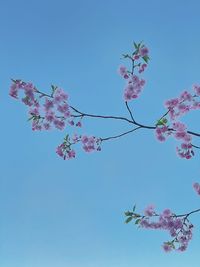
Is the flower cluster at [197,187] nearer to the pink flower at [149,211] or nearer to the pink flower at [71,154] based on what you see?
the pink flower at [149,211]

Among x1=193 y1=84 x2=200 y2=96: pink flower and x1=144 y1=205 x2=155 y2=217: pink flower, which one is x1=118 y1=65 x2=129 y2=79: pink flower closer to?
x1=193 y1=84 x2=200 y2=96: pink flower

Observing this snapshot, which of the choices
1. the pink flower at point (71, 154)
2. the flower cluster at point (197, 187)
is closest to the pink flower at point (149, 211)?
the flower cluster at point (197, 187)

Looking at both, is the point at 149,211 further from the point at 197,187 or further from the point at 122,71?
the point at 122,71

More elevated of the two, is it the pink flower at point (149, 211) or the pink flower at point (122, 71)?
the pink flower at point (122, 71)

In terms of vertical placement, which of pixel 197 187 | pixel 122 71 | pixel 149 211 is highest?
pixel 122 71

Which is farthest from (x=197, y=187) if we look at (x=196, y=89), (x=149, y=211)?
(x=196, y=89)

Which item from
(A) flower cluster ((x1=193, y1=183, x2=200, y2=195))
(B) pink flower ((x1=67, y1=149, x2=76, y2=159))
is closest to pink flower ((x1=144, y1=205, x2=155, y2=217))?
(A) flower cluster ((x1=193, y1=183, x2=200, y2=195))

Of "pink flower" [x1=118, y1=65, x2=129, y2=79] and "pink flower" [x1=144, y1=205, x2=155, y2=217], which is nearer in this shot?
"pink flower" [x1=144, y1=205, x2=155, y2=217]

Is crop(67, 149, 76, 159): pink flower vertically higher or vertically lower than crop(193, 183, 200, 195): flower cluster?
higher

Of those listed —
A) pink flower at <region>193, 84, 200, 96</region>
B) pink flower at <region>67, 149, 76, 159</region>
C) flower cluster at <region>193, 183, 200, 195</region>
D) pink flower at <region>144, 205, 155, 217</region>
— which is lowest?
pink flower at <region>144, 205, 155, 217</region>

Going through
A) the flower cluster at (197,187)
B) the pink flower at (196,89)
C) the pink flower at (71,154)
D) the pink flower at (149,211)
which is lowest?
the pink flower at (149,211)

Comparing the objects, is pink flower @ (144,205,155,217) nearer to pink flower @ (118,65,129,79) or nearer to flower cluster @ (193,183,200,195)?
flower cluster @ (193,183,200,195)
